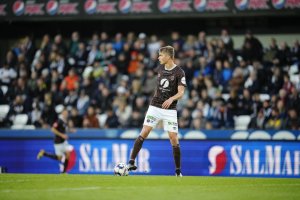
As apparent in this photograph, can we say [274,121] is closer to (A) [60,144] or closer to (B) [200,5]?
(B) [200,5]

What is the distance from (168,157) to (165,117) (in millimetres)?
7044

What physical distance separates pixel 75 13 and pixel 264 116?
348 inches

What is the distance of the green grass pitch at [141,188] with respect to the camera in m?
9.64

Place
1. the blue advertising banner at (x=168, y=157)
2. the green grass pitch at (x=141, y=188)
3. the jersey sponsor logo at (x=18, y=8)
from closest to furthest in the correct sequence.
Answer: the green grass pitch at (x=141, y=188) → the blue advertising banner at (x=168, y=157) → the jersey sponsor logo at (x=18, y=8)

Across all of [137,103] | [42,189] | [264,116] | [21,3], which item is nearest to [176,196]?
[42,189]

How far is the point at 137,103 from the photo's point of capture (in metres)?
22.3

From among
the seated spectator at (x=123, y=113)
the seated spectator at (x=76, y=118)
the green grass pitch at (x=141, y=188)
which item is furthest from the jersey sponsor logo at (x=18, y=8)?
the green grass pitch at (x=141, y=188)

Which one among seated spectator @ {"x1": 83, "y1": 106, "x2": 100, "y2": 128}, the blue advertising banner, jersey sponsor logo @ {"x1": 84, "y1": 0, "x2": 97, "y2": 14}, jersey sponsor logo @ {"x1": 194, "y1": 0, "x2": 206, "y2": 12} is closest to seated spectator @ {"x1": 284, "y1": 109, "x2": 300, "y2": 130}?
the blue advertising banner

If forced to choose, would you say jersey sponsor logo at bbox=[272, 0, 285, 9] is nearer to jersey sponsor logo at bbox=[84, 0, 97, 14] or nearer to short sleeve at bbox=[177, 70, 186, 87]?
jersey sponsor logo at bbox=[84, 0, 97, 14]

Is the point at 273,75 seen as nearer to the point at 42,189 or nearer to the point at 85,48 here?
the point at 85,48

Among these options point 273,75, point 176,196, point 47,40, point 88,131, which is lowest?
point 176,196

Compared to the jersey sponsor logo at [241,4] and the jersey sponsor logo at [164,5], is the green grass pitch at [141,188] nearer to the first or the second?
the jersey sponsor logo at [241,4]

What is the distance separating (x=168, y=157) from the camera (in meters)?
19.8

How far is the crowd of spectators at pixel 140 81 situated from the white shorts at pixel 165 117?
7.76 meters
